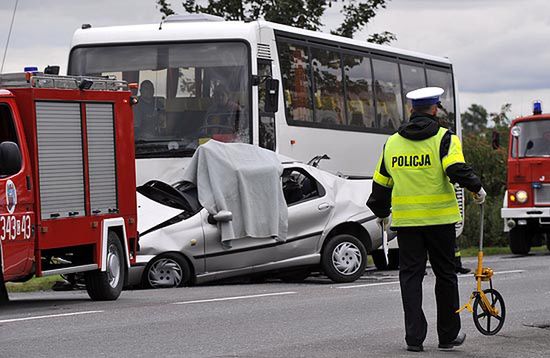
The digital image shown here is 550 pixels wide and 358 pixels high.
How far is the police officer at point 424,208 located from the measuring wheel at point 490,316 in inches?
21.6

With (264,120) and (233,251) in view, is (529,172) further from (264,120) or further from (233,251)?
(233,251)

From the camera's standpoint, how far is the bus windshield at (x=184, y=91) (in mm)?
19109

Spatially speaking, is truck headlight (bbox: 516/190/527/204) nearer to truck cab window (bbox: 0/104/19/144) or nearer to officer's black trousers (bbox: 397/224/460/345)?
truck cab window (bbox: 0/104/19/144)

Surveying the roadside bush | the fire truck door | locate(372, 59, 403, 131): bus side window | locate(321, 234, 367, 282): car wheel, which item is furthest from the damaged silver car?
the roadside bush

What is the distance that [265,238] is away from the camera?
16.5 meters

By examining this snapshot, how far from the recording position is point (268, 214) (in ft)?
53.9

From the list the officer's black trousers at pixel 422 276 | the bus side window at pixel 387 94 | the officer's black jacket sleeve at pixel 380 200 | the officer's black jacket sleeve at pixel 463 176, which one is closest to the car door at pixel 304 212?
the bus side window at pixel 387 94

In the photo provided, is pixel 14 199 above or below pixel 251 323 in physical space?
above

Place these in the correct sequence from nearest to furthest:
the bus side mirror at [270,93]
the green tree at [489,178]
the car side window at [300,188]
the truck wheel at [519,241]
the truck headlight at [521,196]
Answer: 1. the car side window at [300,188]
2. the bus side mirror at [270,93]
3. the truck headlight at [521,196]
4. the truck wheel at [519,241]
5. the green tree at [489,178]

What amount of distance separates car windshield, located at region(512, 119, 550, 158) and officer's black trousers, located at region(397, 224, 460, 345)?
A: 15.9 meters

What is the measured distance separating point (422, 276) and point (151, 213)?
23.2 ft

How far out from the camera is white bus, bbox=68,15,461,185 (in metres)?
19.1

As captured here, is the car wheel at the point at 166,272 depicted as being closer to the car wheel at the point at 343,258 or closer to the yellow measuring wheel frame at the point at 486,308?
the car wheel at the point at 343,258

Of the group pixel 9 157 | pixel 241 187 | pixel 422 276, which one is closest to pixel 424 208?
pixel 422 276
